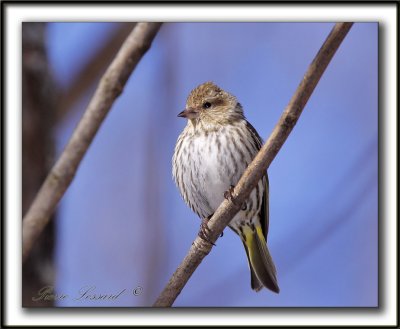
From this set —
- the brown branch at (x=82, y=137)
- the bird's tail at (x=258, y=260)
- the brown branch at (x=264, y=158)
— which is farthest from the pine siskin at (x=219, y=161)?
the brown branch at (x=82, y=137)

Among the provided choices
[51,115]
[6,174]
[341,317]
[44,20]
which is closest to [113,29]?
[44,20]

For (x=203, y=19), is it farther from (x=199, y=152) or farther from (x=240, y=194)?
(x=240, y=194)

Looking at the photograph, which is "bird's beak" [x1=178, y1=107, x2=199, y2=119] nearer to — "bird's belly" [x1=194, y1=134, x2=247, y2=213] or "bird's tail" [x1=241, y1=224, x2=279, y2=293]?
"bird's belly" [x1=194, y1=134, x2=247, y2=213]

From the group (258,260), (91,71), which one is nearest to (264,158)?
(258,260)
